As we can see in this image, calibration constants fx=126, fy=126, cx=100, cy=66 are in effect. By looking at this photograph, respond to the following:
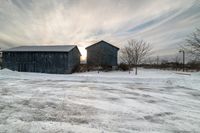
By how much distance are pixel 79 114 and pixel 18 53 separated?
21.0 m

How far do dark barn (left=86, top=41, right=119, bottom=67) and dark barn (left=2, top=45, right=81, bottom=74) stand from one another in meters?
5.29

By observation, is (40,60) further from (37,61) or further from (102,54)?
(102,54)

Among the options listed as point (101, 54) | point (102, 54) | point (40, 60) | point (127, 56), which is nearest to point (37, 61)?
point (40, 60)

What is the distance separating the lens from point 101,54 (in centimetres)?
2475

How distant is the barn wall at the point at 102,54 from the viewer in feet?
81.2

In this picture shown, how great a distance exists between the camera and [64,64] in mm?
19422

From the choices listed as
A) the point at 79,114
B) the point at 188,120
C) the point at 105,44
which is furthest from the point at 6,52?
the point at 188,120

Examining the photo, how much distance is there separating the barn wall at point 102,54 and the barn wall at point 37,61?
6718 mm

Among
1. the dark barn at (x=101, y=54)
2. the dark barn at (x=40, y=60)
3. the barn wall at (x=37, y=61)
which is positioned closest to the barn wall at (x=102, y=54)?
the dark barn at (x=101, y=54)

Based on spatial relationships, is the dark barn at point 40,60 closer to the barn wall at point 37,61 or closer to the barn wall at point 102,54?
the barn wall at point 37,61

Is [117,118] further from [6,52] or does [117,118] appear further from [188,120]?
[6,52]

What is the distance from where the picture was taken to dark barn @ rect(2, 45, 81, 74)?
19.6 meters

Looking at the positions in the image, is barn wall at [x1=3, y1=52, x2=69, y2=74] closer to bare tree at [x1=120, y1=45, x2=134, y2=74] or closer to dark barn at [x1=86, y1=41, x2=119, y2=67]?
dark barn at [x1=86, y1=41, x2=119, y2=67]

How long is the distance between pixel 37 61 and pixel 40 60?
0.51m
